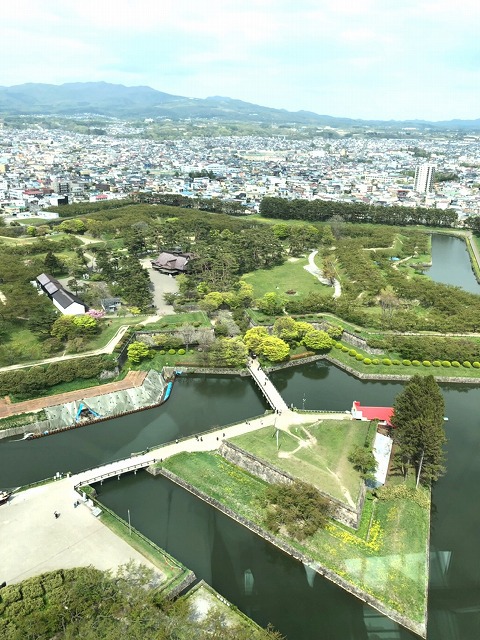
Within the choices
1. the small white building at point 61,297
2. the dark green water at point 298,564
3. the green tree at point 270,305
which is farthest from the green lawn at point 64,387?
the green tree at point 270,305

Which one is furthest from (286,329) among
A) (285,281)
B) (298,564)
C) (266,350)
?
(298,564)

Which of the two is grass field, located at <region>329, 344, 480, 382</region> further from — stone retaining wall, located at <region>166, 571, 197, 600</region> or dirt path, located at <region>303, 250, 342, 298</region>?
stone retaining wall, located at <region>166, 571, 197, 600</region>

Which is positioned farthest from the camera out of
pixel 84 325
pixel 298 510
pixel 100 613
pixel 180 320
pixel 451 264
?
pixel 451 264

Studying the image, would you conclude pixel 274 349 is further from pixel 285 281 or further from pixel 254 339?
pixel 285 281

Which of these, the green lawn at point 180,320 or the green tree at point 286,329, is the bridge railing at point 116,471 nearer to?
the green lawn at point 180,320

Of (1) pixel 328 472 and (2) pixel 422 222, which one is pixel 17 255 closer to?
(1) pixel 328 472

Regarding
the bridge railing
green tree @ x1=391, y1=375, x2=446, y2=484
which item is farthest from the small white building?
green tree @ x1=391, y1=375, x2=446, y2=484
